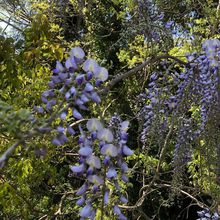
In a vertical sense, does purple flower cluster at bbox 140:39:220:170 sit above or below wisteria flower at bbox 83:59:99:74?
above

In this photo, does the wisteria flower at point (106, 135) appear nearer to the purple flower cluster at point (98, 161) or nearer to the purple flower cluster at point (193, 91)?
the purple flower cluster at point (98, 161)

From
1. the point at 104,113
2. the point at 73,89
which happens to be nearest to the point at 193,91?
the point at 104,113

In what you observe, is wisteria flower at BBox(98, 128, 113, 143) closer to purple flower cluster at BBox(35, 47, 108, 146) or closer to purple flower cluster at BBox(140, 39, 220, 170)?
purple flower cluster at BBox(35, 47, 108, 146)

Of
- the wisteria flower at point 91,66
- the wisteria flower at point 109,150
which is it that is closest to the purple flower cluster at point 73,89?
the wisteria flower at point 91,66

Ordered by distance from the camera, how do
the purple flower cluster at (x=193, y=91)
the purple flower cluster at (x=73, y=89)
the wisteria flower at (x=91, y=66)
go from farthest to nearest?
1. the purple flower cluster at (x=193, y=91)
2. the wisteria flower at (x=91, y=66)
3. the purple flower cluster at (x=73, y=89)

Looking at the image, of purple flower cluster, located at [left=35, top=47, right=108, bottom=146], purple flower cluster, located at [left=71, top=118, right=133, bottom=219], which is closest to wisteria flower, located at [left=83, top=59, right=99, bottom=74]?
purple flower cluster, located at [left=35, top=47, right=108, bottom=146]

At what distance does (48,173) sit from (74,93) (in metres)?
2.93

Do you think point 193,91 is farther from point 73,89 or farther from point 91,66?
point 73,89

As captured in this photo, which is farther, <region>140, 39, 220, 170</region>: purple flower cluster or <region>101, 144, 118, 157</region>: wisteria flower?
<region>140, 39, 220, 170</region>: purple flower cluster

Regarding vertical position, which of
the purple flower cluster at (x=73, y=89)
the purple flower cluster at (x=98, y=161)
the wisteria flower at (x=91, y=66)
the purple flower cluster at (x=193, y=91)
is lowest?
the purple flower cluster at (x=98, y=161)

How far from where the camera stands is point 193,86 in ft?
9.26

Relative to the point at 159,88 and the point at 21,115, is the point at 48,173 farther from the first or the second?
the point at 21,115

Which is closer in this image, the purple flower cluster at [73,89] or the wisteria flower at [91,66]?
the purple flower cluster at [73,89]

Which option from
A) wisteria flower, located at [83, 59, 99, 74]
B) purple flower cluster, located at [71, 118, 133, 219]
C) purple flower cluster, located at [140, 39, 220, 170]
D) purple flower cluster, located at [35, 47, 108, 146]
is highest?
purple flower cluster, located at [140, 39, 220, 170]
